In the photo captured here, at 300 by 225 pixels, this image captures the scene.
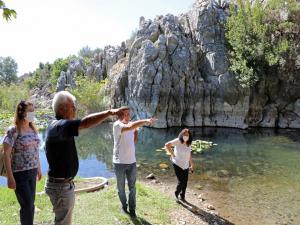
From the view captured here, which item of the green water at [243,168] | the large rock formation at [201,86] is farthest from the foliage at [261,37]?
the green water at [243,168]

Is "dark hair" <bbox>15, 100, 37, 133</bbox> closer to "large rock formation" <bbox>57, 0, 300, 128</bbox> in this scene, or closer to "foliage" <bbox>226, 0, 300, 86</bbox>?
"large rock formation" <bbox>57, 0, 300, 128</bbox>

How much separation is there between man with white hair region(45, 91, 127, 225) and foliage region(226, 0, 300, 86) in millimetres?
33513

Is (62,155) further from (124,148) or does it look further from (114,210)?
(114,210)

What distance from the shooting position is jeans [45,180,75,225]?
5.15m

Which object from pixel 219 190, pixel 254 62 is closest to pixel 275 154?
pixel 219 190

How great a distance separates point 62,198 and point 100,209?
157 inches

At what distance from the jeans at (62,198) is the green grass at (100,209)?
293cm

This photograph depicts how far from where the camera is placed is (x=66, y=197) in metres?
5.18

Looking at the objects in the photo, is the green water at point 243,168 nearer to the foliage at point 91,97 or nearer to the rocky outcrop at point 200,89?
the rocky outcrop at point 200,89

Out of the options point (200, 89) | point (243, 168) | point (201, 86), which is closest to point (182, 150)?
point (243, 168)

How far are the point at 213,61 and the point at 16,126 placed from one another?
34.9 meters

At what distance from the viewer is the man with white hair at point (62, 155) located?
4.71m

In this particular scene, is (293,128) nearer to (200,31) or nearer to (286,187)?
(200,31)

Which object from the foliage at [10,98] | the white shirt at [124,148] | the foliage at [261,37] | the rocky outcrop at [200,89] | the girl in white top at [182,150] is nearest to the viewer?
the white shirt at [124,148]
